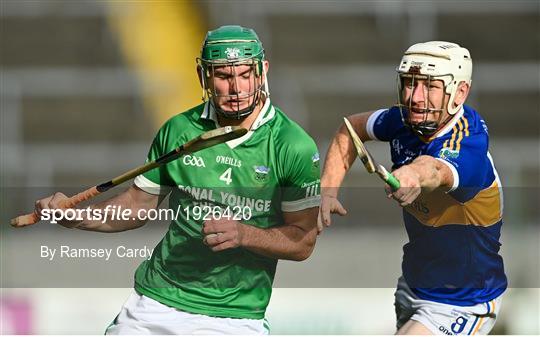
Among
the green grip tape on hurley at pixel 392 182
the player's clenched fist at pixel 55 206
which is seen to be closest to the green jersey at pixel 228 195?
the player's clenched fist at pixel 55 206

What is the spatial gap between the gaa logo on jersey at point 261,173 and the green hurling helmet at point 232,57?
17cm

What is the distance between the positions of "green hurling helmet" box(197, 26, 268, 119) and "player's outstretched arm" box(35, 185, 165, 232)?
401 millimetres

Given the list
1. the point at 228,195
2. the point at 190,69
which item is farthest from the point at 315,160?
the point at 190,69

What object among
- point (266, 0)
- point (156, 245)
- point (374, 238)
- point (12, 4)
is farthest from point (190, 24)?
point (156, 245)

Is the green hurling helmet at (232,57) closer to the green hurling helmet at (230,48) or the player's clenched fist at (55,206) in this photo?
the green hurling helmet at (230,48)

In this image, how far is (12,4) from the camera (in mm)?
8906

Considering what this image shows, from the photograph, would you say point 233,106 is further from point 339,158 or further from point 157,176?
point 339,158

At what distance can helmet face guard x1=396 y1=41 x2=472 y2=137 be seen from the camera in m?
3.65

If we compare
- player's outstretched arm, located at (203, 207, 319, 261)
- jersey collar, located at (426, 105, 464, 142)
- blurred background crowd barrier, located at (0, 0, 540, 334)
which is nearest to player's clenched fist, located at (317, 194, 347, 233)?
player's outstretched arm, located at (203, 207, 319, 261)

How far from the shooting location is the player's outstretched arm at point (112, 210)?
3736 millimetres
